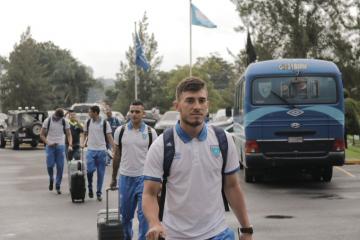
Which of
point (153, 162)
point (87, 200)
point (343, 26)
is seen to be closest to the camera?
point (153, 162)

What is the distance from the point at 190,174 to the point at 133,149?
4.18 m

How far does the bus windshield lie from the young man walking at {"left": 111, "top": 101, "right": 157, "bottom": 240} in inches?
252

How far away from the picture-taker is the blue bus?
14508mm

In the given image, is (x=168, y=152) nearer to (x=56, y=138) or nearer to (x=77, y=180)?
(x=77, y=180)

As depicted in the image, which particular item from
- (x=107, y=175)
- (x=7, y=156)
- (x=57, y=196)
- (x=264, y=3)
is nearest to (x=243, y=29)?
(x=264, y=3)

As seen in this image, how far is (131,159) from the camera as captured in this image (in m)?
8.42

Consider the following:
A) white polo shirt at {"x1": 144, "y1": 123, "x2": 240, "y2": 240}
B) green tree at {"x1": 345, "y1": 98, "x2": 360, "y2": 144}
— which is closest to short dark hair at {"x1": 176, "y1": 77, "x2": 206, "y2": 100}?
white polo shirt at {"x1": 144, "y1": 123, "x2": 240, "y2": 240}

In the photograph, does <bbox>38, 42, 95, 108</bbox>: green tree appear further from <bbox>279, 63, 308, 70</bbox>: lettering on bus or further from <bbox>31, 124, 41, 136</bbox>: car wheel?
<bbox>279, 63, 308, 70</bbox>: lettering on bus

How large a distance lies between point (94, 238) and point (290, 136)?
6400 millimetres

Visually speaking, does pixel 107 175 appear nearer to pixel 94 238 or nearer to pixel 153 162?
pixel 94 238

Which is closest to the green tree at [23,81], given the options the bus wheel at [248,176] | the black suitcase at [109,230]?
the bus wheel at [248,176]

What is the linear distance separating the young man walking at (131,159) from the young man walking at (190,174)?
3.68 meters

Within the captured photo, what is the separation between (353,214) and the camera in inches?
434

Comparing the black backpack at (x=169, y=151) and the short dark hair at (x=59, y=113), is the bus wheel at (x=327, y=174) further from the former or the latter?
the black backpack at (x=169, y=151)
